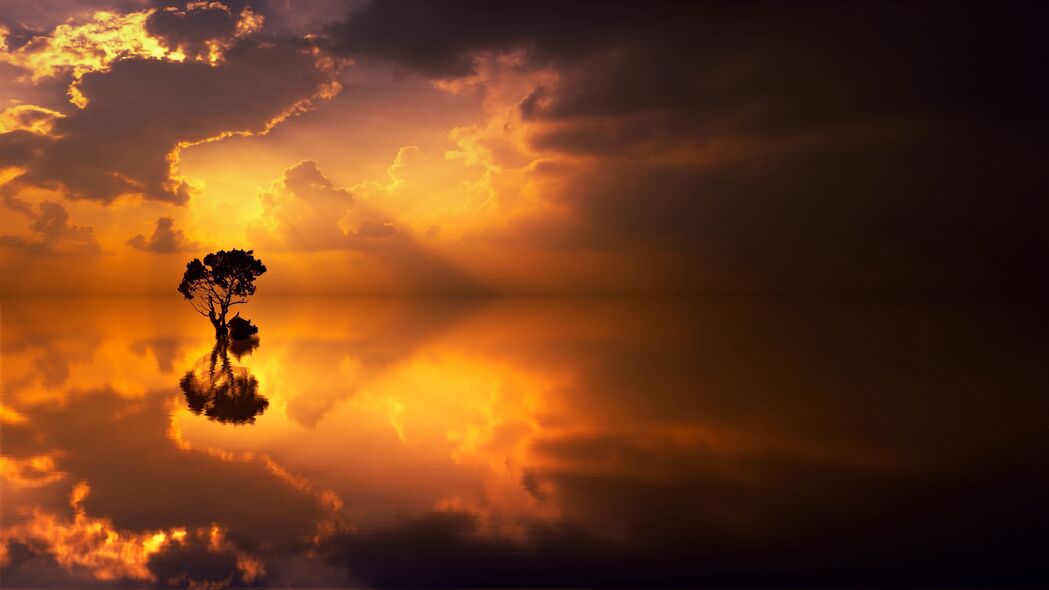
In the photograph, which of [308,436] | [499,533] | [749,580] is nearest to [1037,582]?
[749,580]

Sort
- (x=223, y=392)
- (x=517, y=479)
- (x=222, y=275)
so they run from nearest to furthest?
1. (x=517, y=479)
2. (x=223, y=392)
3. (x=222, y=275)

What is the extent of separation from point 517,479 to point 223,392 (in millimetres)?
21763

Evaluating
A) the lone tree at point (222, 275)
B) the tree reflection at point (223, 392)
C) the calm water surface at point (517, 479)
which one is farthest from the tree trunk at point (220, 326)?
the calm water surface at point (517, 479)

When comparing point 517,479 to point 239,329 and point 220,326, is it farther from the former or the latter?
point 220,326

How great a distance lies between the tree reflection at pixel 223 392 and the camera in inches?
1111

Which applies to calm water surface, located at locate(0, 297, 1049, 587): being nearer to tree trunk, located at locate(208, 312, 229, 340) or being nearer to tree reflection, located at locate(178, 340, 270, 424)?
tree reflection, located at locate(178, 340, 270, 424)

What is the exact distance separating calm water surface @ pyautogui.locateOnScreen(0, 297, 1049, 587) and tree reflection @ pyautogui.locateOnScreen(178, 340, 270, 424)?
0.93 feet

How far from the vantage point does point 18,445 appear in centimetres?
2298

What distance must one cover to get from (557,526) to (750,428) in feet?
47.6

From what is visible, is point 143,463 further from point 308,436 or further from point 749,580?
point 749,580

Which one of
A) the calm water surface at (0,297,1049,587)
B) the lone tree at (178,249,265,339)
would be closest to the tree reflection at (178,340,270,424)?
the calm water surface at (0,297,1049,587)

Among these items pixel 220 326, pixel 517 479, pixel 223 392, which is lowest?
pixel 517 479

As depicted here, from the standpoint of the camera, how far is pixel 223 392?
111 feet

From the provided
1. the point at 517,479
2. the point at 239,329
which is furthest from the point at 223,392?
the point at 239,329
